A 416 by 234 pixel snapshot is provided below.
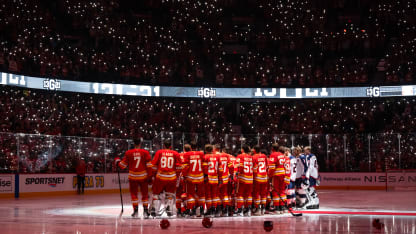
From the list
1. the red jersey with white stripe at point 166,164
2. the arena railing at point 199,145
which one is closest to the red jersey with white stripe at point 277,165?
the red jersey with white stripe at point 166,164

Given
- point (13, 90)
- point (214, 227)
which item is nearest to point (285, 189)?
point (214, 227)

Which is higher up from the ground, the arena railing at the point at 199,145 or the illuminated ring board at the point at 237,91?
the illuminated ring board at the point at 237,91

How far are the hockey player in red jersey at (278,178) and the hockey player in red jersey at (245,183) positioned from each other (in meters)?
0.79

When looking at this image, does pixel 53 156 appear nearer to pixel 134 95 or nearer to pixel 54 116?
pixel 54 116

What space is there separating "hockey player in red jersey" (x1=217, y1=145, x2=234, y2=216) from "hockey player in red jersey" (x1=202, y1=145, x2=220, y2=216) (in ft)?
0.78

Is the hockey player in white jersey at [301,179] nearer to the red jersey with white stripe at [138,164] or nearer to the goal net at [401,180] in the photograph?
the red jersey with white stripe at [138,164]

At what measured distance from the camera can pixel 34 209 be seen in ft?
58.3

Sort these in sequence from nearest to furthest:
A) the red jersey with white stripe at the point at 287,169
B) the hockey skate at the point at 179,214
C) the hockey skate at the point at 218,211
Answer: the hockey skate at the point at 179,214 < the hockey skate at the point at 218,211 < the red jersey with white stripe at the point at 287,169

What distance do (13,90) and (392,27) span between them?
28512 millimetres

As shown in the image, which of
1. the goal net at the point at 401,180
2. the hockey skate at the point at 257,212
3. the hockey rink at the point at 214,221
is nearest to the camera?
the hockey rink at the point at 214,221

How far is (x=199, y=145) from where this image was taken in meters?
29.8

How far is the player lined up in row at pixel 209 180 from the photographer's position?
14.4 m

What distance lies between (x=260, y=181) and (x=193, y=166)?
2.20 metres

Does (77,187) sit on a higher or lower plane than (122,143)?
lower
